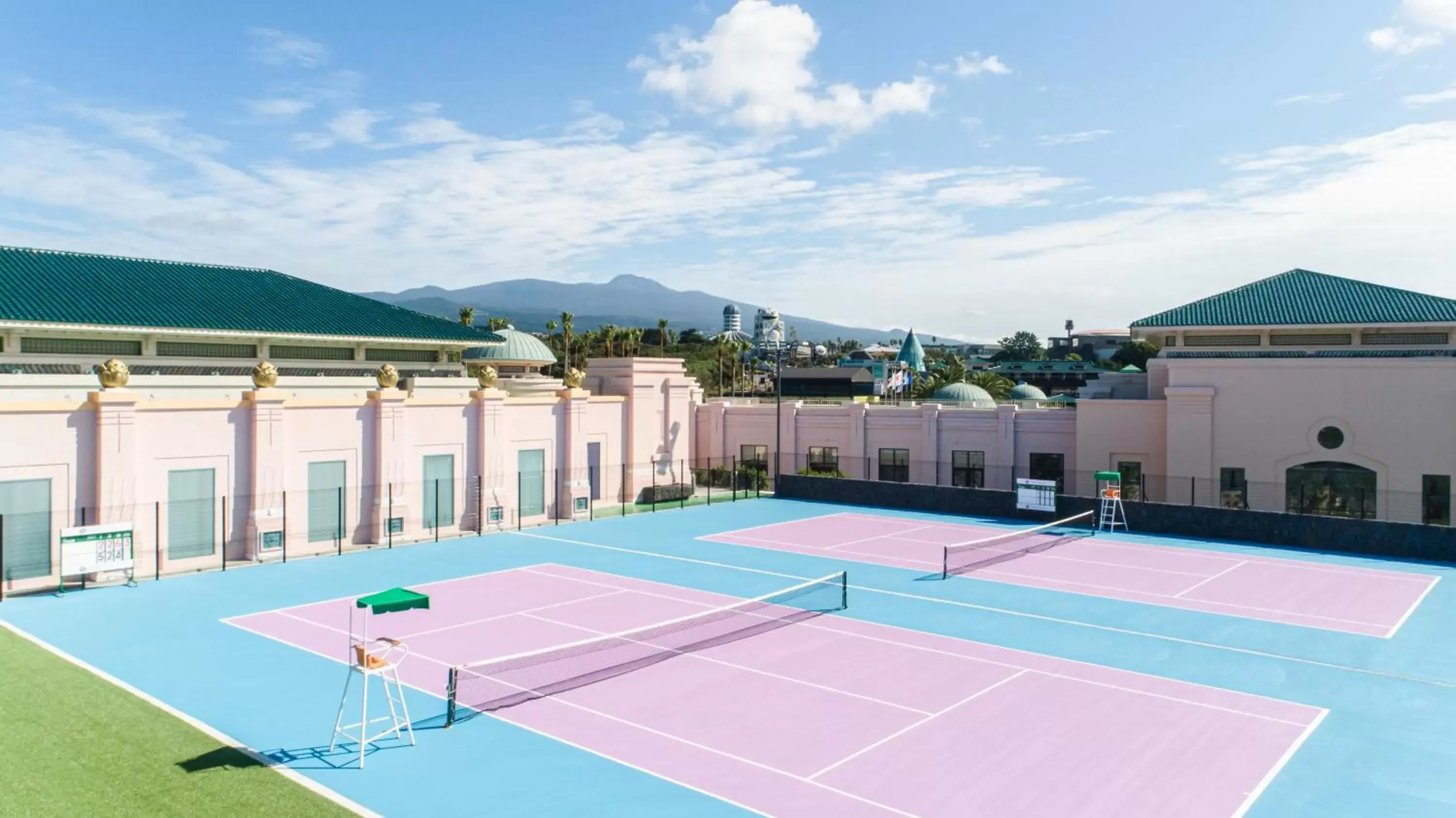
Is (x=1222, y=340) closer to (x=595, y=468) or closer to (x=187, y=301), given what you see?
(x=595, y=468)

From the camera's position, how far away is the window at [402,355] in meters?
38.3

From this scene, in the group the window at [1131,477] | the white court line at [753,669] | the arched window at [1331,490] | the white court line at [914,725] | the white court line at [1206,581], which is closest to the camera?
the white court line at [914,725]

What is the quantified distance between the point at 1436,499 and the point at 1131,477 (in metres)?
10.5

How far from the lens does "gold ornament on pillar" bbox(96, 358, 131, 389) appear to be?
26.8 metres

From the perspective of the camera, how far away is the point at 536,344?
4694 cm

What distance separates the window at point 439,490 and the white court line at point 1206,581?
914 inches

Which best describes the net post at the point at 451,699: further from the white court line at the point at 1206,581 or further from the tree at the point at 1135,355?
the tree at the point at 1135,355

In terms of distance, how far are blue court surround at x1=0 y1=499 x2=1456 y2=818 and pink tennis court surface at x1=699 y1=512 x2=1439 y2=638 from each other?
0.88 m

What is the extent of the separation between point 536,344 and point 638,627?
27319 millimetres

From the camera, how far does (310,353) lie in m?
36.4

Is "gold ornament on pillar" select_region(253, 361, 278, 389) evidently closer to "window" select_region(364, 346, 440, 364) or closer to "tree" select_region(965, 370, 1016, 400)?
"window" select_region(364, 346, 440, 364)

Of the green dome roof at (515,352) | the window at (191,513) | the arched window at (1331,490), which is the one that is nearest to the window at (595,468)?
the green dome roof at (515,352)

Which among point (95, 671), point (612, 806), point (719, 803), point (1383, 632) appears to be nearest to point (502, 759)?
point (612, 806)

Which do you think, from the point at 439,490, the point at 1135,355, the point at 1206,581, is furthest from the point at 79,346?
the point at 1135,355
